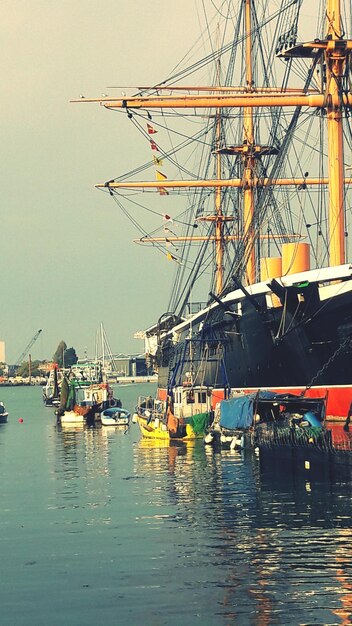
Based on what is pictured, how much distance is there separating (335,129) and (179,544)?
36456 millimetres

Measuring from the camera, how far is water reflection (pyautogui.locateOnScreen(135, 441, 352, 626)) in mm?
24688

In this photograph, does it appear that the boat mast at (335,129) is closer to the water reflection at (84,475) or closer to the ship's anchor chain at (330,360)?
the ship's anchor chain at (330,360)

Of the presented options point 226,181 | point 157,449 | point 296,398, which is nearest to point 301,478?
point 296,398

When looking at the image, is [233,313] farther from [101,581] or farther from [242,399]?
[101,581]

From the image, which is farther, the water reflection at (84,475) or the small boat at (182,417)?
the small boat at (182,417)

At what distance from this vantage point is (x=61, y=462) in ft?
210

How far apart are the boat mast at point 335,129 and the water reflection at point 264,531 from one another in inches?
560

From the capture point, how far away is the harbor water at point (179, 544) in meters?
24.4

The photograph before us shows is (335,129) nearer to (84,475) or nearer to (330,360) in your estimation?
(330,360)

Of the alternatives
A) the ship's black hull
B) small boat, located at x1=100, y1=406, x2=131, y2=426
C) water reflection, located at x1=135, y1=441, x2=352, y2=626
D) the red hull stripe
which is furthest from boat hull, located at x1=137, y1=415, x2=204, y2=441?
small boat, located at x1=100, y1=406, x2=131, y2=426

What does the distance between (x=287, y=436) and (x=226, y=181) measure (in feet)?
153

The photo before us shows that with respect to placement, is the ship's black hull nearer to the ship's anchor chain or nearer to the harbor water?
the ship's anchor chain

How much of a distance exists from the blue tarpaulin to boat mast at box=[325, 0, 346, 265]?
391 inches

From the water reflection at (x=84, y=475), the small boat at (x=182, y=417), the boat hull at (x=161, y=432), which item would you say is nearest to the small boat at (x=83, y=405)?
the water reflection at (x=84, y=475)
